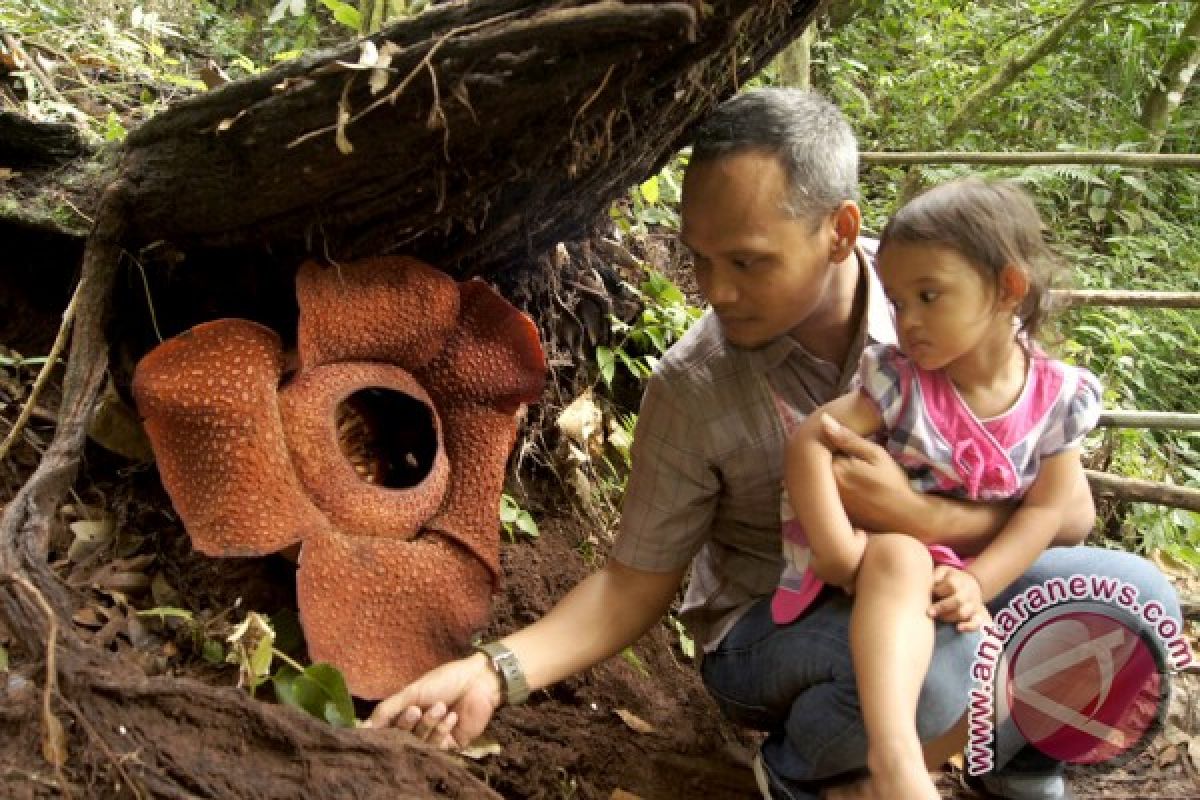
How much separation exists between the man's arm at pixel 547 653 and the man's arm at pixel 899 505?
60 cm

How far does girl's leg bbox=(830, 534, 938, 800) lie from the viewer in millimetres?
1908

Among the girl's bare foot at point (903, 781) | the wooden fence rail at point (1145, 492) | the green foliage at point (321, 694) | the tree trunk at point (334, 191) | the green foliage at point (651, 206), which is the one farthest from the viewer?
the green foliage at point (651, 206)

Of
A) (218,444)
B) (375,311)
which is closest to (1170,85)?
(375,311)

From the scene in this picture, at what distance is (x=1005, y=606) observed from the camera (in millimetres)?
2486

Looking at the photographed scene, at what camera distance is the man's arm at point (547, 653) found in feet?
7.13

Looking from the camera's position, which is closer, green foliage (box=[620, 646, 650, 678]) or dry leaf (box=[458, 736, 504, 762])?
dry leaf (box=[458, 736, 504, 762])

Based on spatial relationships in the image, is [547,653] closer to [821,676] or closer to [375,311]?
[821,676]

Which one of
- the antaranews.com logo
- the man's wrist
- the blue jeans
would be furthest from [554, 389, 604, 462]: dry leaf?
the antaranews.com logo

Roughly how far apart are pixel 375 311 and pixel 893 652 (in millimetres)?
1361

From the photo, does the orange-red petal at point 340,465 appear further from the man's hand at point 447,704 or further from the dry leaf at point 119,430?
the dry leaf at point 119,430

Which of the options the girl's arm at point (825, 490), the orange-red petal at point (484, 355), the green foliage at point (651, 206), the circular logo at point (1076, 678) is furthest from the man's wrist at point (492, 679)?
the green foliage at point (651, 206)

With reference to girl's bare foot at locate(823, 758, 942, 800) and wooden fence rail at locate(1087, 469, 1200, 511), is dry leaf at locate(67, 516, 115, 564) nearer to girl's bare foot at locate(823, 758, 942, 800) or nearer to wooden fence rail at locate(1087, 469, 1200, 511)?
girl's bare foot at locate(823, 758, 942, 800)

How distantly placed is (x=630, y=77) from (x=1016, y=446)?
3.54 ft

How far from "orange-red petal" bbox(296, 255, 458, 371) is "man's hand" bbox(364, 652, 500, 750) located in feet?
2.45
